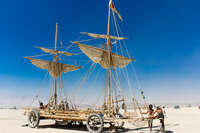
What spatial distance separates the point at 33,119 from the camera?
57.8 feet

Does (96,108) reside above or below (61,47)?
below

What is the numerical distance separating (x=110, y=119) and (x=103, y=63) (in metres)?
5.42

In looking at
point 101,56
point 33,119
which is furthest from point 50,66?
point 101,56

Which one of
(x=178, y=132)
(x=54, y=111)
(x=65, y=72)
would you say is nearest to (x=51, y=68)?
(x=65, y=72)

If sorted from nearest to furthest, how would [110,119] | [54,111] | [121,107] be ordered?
1. [110,119]
2. [121,107]
3. [54,111]

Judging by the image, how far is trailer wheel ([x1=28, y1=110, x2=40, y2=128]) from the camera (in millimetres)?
16734

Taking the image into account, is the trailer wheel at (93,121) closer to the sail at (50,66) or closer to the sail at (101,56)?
the sail at (101,56)

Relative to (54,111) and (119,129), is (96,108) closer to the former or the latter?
(119,129)

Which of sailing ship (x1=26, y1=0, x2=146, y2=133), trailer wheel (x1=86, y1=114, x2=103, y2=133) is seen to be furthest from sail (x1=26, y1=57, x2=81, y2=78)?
trailer wheel (x1=86, y1=114, x2=103, y2=133)

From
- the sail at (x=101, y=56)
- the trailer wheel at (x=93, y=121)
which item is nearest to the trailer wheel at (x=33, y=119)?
the trailer wheel at (x=93, y=121)

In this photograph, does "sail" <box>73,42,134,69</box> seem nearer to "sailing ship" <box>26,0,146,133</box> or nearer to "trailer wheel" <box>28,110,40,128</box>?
"sailing ship" <box>26,0,146,133</box>

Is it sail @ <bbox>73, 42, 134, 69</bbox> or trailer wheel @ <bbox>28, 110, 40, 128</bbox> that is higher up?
sail @ <bbox>73, 42, 134, 69</bbox>

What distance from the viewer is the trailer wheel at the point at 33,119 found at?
659 inches

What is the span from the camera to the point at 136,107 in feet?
46.0
